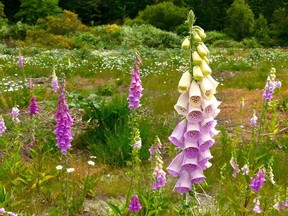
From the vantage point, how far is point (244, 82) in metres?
11.4

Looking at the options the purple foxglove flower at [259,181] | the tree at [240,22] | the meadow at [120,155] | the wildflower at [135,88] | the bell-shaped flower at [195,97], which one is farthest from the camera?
the tree at [240,22]

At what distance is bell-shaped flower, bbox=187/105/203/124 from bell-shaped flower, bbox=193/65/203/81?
0.15m

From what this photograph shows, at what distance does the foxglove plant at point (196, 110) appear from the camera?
7.43ft

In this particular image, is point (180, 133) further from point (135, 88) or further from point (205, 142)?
point (135, 88)

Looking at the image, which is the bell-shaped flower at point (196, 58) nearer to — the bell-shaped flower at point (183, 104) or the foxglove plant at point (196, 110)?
the foxglove plant at point (196, 110)

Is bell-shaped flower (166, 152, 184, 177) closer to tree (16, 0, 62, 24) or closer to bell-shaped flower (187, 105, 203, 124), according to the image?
bell-shaped flower (187, 105, 203, 124)

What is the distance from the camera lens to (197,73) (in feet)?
7.43

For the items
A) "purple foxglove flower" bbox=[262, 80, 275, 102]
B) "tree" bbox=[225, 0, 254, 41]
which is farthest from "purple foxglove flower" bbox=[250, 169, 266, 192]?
"tree" bbox=[225, 0, 254, 41]

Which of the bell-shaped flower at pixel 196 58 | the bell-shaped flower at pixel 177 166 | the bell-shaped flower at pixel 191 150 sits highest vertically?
the bell-shaped flower at pixel 196 58

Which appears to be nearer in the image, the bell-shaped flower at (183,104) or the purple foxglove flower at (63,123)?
the bell-shaped flower at (183,104)

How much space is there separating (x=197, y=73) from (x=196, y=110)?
19 centimetres

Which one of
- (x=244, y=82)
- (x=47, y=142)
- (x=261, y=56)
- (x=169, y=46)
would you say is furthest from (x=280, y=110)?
(x=169, y=46)

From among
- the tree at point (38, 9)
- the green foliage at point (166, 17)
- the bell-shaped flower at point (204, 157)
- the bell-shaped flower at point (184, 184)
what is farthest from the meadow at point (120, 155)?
the tree at point (38, 9)

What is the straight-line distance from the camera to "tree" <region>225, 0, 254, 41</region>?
3353cm
